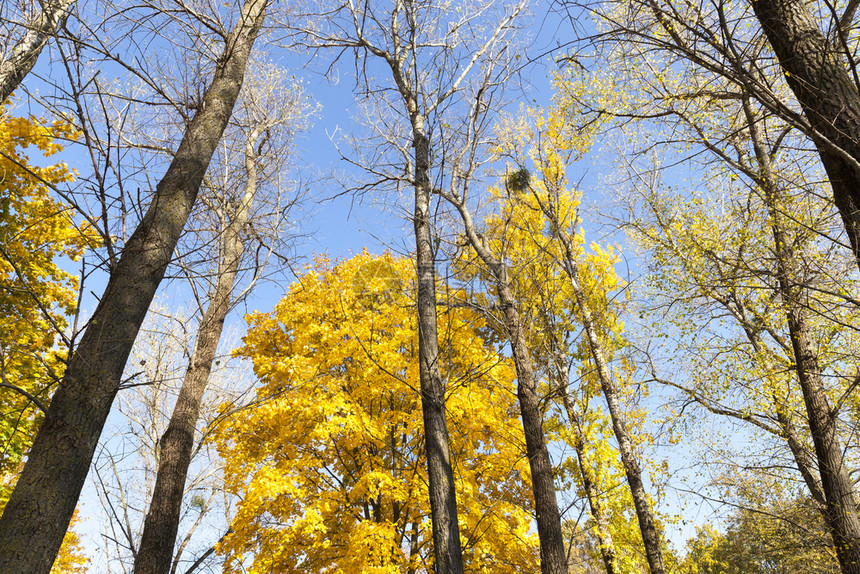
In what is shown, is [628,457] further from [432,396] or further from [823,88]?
[823,88]

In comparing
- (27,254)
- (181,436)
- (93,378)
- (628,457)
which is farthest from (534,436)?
(27,254)

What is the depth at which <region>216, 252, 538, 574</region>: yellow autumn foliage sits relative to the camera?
7762mm

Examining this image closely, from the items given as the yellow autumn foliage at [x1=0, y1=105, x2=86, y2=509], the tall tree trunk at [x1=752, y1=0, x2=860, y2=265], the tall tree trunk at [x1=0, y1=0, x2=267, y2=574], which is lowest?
the tall tree trunk at [x1=0, y1=0, x2=267, y2=574]

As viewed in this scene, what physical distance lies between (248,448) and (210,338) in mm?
4001

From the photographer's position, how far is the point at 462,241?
747 cm

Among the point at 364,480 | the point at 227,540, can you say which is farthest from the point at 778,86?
the point at 227,540

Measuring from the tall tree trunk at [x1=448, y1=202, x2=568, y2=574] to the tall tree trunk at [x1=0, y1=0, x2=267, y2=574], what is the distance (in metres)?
4.24

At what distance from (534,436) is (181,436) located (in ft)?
14.7

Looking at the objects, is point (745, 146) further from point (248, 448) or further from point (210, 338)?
point (248, 448)

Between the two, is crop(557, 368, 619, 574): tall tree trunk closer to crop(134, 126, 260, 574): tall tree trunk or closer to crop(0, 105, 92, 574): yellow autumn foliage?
crop(134, 126, 260, 574): tall tree trunk

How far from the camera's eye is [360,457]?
10281 mm

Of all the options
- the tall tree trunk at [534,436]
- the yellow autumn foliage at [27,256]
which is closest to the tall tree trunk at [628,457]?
the tall tree trunk at [534,436]

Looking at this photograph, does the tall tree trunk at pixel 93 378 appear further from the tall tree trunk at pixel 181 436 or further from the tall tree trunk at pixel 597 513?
the tall tree trunk at pixel 597 513

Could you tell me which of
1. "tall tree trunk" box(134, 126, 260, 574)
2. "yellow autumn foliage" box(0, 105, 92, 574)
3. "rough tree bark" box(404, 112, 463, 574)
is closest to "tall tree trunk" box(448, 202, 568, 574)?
"rough tree bark" box(404, 112, 463, 574)
